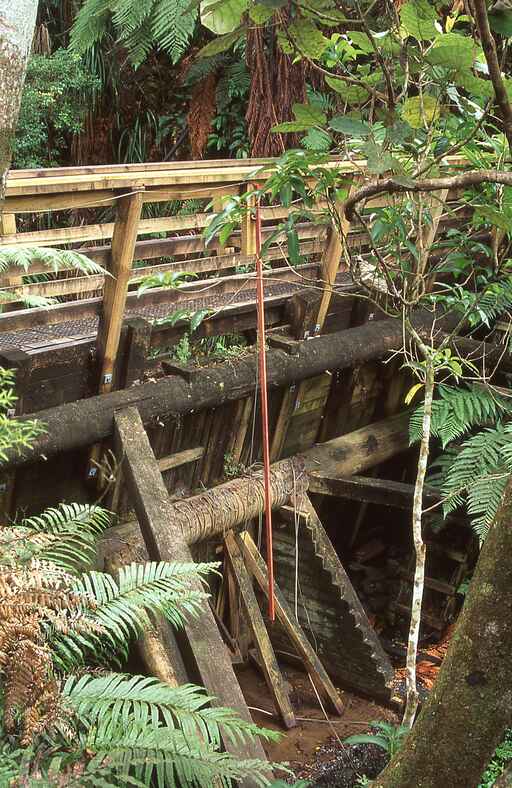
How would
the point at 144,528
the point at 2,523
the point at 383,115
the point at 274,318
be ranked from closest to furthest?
the point at 383,115
the point at 144,528
the point at 2,523
the point at 274,318

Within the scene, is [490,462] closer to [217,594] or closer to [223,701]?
[217,594]

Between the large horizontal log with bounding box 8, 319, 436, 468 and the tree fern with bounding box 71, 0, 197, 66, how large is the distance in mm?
3768

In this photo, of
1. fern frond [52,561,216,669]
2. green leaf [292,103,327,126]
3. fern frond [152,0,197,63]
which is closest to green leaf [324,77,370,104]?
green leaf [292,103,327,126]

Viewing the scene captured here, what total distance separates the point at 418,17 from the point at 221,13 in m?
0.65

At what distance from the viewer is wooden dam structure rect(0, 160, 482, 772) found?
4.24 meters

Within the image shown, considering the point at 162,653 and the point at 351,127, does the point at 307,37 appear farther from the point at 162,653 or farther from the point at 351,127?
the point at 162,653

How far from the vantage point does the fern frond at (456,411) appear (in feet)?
19.4

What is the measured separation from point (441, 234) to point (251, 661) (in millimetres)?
3911

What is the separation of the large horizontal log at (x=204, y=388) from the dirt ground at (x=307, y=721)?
6.82ft

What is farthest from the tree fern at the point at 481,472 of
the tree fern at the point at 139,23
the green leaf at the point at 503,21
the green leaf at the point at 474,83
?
the tree fern at the point at 139,23

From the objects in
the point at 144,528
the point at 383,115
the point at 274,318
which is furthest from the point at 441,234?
the point at 383,115

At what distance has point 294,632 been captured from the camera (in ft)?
18.0

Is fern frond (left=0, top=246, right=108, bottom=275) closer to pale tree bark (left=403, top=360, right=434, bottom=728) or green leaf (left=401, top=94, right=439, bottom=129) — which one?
green leaf (left=401, top=94, right=439, bottom=129)

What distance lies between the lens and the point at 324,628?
19.3 ft
